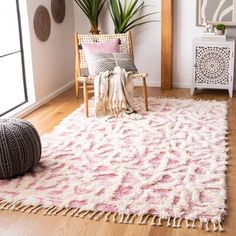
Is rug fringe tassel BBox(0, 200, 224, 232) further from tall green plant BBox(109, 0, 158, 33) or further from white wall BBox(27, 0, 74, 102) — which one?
tall green plant BBox(109, 0, 158, 33)

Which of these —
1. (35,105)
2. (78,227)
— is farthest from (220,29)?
(78,227)

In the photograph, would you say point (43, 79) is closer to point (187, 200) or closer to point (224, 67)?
point (224, 67)

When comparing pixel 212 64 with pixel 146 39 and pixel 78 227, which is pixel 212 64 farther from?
pixel 78 227

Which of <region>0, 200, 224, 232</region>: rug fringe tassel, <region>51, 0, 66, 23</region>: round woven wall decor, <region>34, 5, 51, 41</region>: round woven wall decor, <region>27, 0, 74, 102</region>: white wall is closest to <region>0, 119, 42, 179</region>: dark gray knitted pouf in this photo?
<region>0, 200, 224, 232</region>: rug fringe tassel

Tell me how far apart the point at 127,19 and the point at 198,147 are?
229cm

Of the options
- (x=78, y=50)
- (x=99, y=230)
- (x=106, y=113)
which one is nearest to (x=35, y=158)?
(x=99, y=230)

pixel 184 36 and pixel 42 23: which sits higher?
pixel 42 23

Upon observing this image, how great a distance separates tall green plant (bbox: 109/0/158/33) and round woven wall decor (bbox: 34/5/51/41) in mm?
813

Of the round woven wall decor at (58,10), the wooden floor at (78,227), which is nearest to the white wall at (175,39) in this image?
the round woven wall decor at (58,10)

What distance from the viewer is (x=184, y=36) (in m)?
5.17

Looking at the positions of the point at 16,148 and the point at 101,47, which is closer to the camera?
the point at 16,148

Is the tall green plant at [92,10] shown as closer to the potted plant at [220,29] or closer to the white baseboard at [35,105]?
the white baseboard at [35,105]

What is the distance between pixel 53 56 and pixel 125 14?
100cm

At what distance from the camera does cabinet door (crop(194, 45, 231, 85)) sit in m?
4.72
